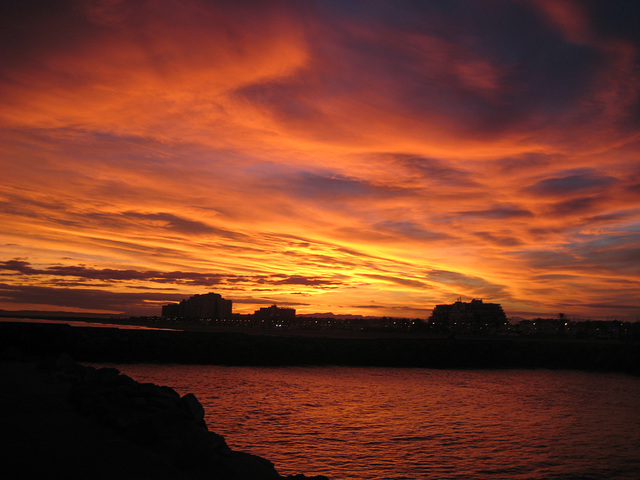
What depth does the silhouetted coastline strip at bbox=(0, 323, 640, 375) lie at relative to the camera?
144 ft

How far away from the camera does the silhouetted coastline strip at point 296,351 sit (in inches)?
1734

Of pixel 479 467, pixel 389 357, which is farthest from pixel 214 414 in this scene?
pixel 389 357

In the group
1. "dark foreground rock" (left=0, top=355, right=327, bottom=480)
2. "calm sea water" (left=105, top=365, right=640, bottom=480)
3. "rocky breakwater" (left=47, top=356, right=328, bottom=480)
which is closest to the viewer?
"dark foreground rock" (left=0, top=355, right=327, bottom=480)

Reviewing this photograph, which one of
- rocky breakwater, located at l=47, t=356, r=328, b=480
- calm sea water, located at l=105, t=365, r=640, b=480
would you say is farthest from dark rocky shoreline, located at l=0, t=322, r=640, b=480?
calm sea water, located at l=105, t=365, r=640, b=480

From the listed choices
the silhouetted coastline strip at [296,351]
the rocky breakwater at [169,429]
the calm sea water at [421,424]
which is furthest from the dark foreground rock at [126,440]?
the silhouetted coastline strip at [296,351]

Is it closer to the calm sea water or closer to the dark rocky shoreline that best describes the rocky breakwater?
the dark rocky shoreline

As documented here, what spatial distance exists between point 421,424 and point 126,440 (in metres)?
13.2

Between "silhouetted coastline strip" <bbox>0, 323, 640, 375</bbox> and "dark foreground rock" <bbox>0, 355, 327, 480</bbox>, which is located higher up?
"dark foreground rock" <bbox>0, 355, 327, 480</bbox>

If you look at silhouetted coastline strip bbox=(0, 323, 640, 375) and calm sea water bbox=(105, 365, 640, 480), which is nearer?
calm sea water bbox=(105, 365, 640, 480)

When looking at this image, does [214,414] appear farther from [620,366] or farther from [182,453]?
[620,366]

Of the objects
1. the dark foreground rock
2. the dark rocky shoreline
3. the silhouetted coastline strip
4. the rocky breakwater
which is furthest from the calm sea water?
the silhouetted coastline strip

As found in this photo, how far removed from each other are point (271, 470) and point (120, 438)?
307 centimetres

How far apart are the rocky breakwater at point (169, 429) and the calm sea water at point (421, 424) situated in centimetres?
346

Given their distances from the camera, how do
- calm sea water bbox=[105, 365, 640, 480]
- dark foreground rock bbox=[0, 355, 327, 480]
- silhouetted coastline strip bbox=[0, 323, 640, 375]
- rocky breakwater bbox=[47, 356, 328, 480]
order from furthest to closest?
silhouetted coastline strip bbox=[0, 323, 640, 375] < calm sea water bbox=[105, 365, 640, 480] < rocky breakwater bbox=[47, 356, 328, 480] < dark foreground rock bbox=[0, 355, 327, 480]
